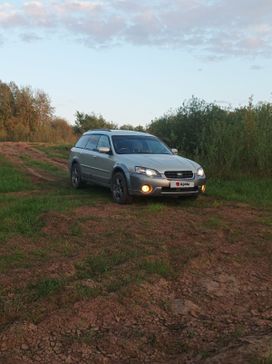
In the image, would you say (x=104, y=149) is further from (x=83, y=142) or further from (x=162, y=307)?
(x=162, y=307)

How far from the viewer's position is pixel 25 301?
5.17 meters

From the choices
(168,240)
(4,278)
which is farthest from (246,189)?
(4,278)

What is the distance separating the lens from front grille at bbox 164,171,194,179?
10.7 m

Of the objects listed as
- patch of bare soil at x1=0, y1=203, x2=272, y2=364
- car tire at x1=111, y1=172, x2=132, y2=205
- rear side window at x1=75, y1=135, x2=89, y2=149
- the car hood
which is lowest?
patch of bare soil at x1=0, y1=203, x2=272, y2=364

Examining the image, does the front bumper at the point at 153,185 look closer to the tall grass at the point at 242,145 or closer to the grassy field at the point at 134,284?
the grassy field at the point at 134,284

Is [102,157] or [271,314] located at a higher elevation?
[102,157]

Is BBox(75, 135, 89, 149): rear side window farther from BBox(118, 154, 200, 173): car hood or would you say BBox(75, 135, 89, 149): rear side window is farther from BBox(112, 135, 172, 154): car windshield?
BBox(118, 154, 200, 173): car hood

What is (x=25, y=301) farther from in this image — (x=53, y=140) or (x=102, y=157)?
(x=53, y=140)

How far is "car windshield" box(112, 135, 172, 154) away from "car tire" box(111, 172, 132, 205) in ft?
→ 2.56

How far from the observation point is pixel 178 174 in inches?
424

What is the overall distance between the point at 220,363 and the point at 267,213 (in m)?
6.47

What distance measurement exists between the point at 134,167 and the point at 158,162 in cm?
54

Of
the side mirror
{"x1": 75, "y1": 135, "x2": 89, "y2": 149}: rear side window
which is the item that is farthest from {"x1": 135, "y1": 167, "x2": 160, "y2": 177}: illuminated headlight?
{"x1": 75, "y1": 135, "x2": 89, "y2": 149}: rear side window

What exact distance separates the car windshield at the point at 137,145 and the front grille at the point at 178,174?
53.5 inches
